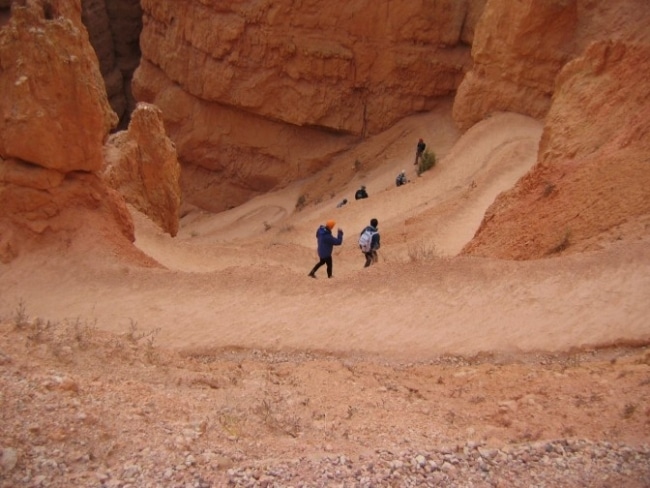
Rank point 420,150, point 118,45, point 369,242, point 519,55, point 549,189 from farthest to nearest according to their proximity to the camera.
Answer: point 118,45, point 420,150, point 519,55, point 369,242, point 549,189

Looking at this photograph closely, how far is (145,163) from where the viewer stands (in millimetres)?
16828

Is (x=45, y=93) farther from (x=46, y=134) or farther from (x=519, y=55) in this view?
(x=519, y=55)

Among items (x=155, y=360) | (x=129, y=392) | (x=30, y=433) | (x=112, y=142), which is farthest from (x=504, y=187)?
(x=30, y=433)

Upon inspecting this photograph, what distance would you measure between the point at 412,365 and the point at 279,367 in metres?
1.44

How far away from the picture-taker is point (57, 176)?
10.8 meters

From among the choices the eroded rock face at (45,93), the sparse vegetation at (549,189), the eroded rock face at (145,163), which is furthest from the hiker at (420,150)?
the eroded rock face at (45,93)

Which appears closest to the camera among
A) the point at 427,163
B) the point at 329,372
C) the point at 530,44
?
the point at 329,372

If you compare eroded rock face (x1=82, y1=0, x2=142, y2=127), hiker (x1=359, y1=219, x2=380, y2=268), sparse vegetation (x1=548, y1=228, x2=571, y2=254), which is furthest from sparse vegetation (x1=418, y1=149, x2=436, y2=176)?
eroded rock face (x1=82, y1=0, x2=142, y2=127)

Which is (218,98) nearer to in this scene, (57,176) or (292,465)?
(57,176)

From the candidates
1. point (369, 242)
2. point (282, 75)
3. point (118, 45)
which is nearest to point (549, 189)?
point (369, 242)

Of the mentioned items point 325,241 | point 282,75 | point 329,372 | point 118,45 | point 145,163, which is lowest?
point 329,372

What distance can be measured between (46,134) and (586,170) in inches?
330

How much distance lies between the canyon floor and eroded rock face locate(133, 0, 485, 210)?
14243 millimetres

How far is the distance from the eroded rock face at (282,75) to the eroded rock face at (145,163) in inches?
335
